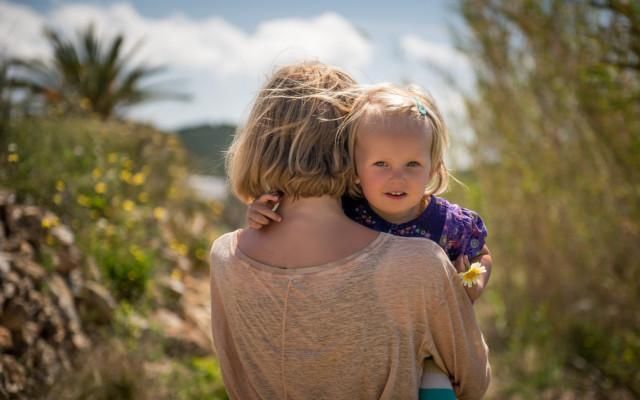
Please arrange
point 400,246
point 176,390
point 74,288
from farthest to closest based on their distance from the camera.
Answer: point 74,288
point 176,390
point 400,246

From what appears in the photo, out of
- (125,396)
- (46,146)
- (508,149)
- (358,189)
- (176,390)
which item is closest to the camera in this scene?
(358,189)

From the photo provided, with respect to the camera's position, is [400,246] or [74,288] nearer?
[400,246]

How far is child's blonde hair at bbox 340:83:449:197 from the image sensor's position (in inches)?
67.3

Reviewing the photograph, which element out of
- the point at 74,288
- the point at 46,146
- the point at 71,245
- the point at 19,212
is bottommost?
the point at 74,288

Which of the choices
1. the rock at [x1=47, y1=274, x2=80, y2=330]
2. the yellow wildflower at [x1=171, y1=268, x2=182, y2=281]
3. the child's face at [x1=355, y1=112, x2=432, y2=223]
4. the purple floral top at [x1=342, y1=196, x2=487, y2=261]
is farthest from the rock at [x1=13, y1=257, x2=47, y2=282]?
the child's face at [x1=355, y1=112, x2=432, y2=223]

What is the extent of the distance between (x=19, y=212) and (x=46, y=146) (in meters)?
0.97

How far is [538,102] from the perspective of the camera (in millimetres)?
4812

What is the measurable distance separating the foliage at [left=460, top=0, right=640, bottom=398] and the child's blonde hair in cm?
206

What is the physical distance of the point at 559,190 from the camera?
4.69 metres

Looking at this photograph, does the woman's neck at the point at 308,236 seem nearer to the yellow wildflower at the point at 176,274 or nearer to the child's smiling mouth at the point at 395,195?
the child's smiling mouth at the point at 395,195

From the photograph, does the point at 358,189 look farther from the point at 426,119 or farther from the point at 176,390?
the point at 176,390

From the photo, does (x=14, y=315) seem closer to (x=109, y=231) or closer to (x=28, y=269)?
(x=28, y=269)

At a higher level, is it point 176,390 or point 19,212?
point 19,212

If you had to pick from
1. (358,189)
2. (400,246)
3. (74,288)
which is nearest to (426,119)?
(358,189)
